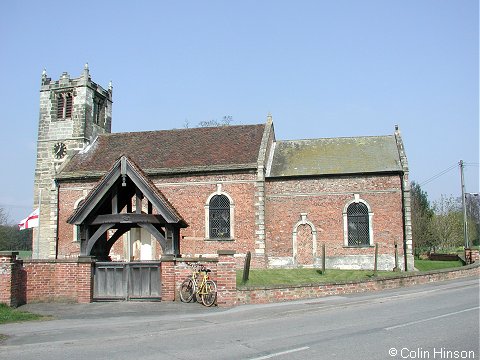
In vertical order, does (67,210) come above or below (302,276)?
above

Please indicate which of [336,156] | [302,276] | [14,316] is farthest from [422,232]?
[14,316]

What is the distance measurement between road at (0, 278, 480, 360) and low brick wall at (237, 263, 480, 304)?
0.67 m

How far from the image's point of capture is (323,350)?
8.23m

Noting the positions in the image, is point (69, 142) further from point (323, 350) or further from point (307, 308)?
point (323, 350)

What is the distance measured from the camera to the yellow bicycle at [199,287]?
14359mm

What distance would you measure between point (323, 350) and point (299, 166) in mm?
22456

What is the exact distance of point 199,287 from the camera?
1456 cm

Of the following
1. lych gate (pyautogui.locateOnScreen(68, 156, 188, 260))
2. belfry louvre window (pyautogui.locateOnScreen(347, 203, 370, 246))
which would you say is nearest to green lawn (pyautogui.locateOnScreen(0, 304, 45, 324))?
lych gate (pyautogui.locateOnScreen(68, 156, 188, 260))

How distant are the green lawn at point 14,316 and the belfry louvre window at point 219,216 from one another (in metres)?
15.8

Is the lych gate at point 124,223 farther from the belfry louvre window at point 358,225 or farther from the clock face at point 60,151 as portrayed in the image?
the clock face at point 60,151

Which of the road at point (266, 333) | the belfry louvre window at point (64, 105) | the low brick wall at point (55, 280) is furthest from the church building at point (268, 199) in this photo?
the road at point (266, 333)

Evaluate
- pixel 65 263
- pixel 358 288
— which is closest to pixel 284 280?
pixel 358 288

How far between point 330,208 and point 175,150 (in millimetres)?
11176

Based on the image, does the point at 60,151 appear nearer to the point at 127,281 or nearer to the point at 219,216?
the point at 219,216
